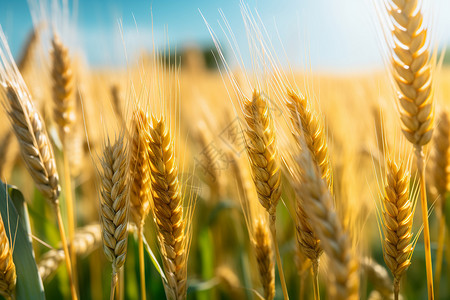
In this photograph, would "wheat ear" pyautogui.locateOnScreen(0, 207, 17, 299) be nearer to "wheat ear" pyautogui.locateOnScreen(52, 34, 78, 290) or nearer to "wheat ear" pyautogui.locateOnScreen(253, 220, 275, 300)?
"wheat ear" pyautogui.locateOnScreen(52, 34, 78, 290)

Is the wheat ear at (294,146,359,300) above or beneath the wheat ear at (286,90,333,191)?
beneath

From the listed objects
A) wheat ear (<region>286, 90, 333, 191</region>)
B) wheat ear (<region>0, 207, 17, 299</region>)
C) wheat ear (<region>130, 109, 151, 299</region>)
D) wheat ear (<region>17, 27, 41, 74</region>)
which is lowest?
wheat ear (<region>0, 207, 17, 299</region>)

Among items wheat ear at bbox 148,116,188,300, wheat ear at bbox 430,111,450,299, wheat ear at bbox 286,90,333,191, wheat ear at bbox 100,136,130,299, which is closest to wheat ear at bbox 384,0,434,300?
wheat ear at bbox 286,90,333,191

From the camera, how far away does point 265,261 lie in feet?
4.17

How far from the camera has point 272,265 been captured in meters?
1.26

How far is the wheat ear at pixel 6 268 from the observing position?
104 centimetres

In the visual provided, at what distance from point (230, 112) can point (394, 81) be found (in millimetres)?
1483

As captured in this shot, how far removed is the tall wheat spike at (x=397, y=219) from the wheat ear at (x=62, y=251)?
121cm

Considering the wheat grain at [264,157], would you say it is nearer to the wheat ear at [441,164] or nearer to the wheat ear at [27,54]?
the wheat ear at [441,164]

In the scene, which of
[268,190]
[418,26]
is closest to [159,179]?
A: [268,190]

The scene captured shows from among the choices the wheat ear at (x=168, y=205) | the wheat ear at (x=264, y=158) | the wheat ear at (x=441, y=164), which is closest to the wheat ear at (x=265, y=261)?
the wheat ear at (x=264, y=158)

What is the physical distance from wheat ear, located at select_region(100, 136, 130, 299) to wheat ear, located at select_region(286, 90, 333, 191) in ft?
1.73

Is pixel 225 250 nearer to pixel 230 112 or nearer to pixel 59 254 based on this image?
pixel 230 112

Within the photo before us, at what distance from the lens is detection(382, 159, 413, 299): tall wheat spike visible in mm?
1021
